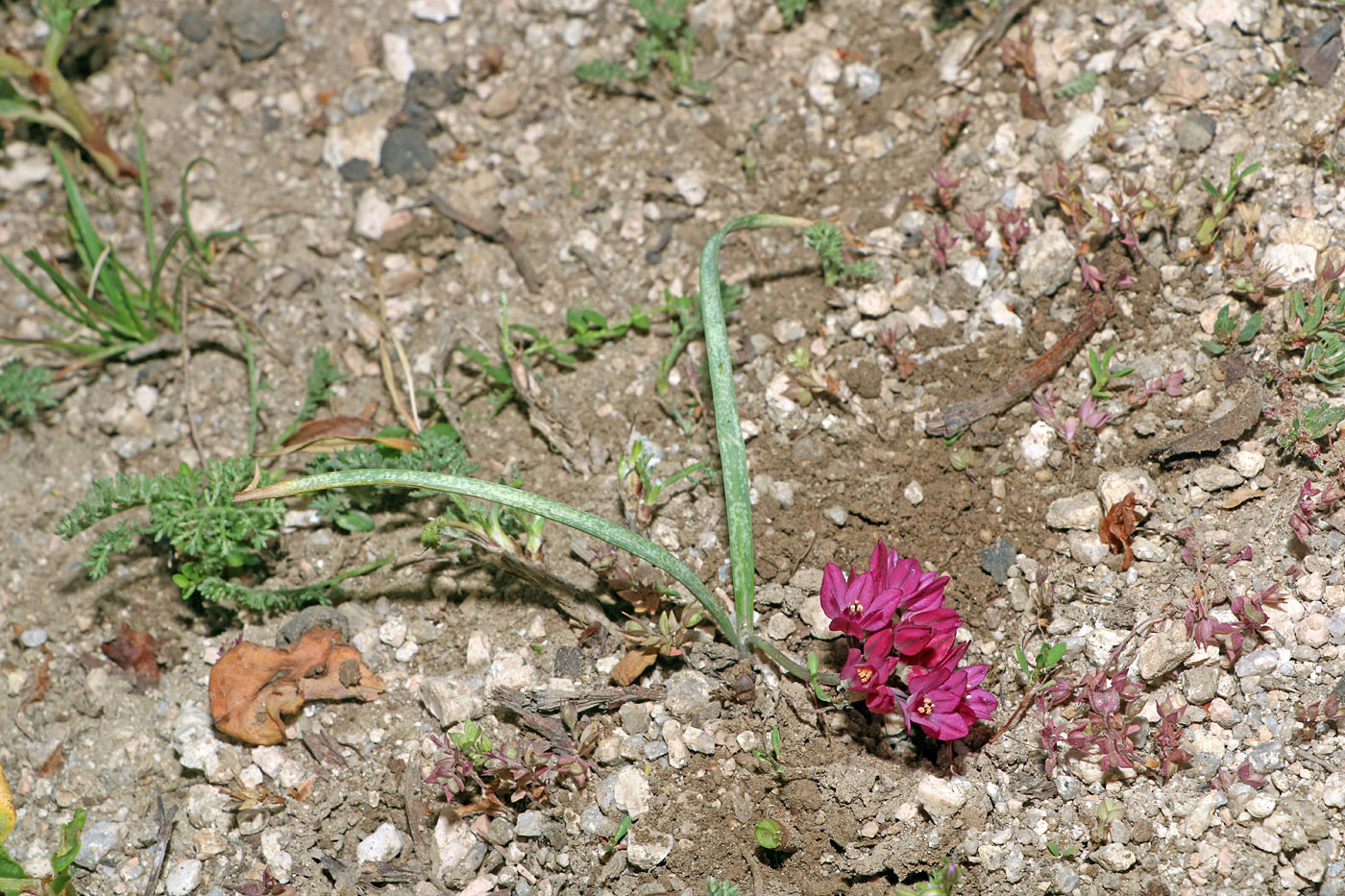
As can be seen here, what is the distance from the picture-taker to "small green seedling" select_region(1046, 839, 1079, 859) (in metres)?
2.47

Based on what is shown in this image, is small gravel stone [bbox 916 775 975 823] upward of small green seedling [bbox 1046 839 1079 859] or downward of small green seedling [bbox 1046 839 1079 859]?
upward

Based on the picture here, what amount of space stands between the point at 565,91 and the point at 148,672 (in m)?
2.76

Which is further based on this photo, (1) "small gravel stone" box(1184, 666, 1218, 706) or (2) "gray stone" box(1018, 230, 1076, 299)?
(2) "gray stone" box(1018, 230, 1076, 299)

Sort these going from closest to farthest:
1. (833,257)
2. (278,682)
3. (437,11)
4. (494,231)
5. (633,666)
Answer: (633,666) → (278,682) → (833,257) → (494,231) → (437,11)

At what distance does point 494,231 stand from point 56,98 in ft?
6.69

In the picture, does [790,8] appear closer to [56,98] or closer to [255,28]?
[255,28]

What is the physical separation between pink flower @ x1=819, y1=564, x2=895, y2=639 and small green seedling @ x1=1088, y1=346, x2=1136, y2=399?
104cm

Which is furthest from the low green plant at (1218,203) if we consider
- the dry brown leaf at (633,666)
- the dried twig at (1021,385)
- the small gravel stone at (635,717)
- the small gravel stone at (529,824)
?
the small gravel stone at (529,824)

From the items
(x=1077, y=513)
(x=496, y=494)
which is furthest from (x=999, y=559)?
(x=496, y=494)

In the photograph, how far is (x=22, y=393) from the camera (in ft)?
11.4

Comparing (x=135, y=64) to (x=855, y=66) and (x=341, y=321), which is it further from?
(x=855, y=66)

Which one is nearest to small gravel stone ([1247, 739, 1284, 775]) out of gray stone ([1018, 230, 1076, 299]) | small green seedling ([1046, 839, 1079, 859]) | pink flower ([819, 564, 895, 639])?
small green seedling ([1046, 839, 1079, 859])

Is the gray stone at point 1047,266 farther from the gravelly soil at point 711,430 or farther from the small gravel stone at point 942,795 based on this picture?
the small gravel stone at point 942,795

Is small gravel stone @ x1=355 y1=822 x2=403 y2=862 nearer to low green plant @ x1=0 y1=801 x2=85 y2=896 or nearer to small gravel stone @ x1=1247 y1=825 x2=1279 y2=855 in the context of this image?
low green plant @ x1=0 y1=801 x2=85 y2=896
